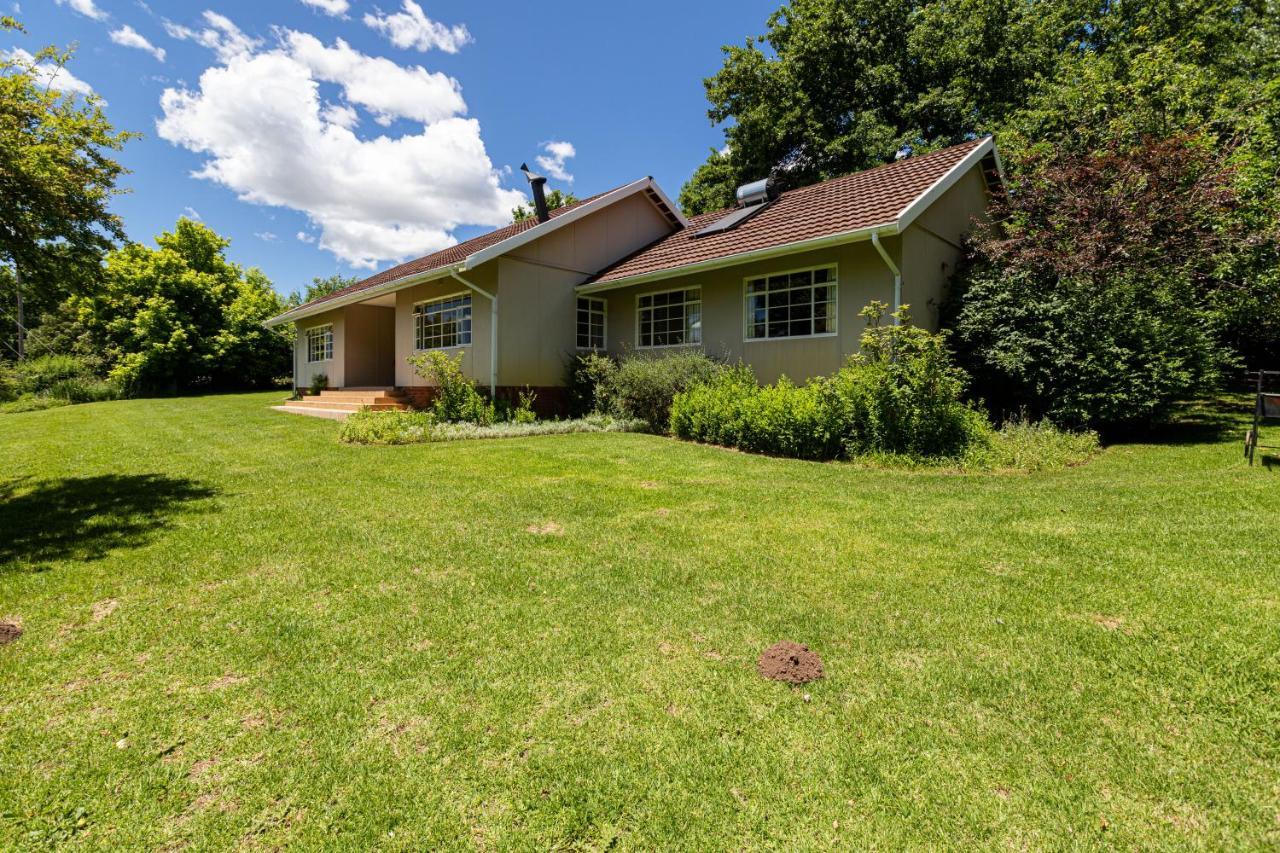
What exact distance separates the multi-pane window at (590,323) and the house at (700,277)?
0.03 metres

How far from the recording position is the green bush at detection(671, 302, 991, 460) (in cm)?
794

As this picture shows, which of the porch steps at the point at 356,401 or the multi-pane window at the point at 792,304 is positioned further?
the porch steps at the point at 356,401

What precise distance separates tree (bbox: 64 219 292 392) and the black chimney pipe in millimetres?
18154

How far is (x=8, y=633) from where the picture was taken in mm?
3062

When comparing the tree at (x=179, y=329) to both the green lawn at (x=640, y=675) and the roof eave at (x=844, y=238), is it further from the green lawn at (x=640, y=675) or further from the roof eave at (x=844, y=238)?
the green lawn at (x=640, y=675)

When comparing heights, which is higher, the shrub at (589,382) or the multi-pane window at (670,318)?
the multi-pane window at (670,318)

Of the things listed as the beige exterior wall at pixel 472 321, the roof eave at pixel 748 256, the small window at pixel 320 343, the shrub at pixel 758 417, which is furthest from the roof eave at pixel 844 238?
the small window at pixel 320 343

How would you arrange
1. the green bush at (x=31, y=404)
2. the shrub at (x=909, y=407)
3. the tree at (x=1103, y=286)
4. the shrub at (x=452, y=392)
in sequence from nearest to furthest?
1. the shrub at (x=909, y=407)
2. the tree at (x=1103, y=286)
3. the shrub at (x=452, y=392)
4. the green bush at (x=31, y=404)

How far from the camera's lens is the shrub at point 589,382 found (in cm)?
1233

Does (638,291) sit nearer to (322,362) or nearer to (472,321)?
(472,321)

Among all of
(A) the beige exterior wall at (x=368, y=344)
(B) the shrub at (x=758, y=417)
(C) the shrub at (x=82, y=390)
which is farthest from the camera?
(C) the shrub at (x=82, y=390)

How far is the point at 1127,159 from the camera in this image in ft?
37.2

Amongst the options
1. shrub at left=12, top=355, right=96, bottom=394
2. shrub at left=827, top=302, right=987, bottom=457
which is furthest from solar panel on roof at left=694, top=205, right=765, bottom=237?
shrub at left=12, top=355, right=96, bottom=394

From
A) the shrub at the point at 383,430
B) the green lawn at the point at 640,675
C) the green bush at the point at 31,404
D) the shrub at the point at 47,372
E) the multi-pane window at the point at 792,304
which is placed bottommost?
the green lawn at the point at 640,675
